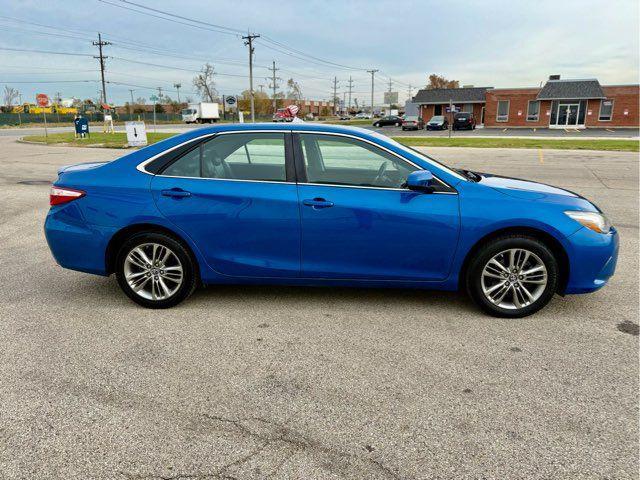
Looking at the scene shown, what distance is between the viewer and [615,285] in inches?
195

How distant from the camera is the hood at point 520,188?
160 inches

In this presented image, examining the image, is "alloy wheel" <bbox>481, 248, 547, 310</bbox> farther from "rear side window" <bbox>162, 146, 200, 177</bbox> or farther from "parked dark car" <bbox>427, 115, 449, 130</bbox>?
"parked dark car" <bbox>427, 115, 449, 130</bbox>

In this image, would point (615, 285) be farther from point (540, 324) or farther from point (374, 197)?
point (374, 197)

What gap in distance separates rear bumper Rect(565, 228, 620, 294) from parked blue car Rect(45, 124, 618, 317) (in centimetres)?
1

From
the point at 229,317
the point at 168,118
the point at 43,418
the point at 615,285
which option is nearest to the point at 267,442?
the point at 43,418

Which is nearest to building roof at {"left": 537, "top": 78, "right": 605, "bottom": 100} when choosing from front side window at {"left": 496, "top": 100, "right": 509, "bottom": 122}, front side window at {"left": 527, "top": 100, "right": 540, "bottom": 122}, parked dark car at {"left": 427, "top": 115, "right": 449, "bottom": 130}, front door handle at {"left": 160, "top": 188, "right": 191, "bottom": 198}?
A: front side window at {"left": 527, "top": 100, "right": 540, "bottom": 122}

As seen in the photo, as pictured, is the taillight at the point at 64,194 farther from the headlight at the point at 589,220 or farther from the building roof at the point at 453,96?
the building roof at the point at 453,96

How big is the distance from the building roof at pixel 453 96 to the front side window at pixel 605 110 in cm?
1365

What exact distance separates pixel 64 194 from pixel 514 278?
3.85 m

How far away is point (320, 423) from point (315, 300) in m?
A: 1.87

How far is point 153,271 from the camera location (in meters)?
4.29

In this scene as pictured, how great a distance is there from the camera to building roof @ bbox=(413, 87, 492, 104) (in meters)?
62.3

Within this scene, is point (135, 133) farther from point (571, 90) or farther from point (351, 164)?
point (571, 90)

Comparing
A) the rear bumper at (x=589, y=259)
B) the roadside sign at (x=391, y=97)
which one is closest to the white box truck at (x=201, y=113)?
the roadside sign at (x=391, y=97)
